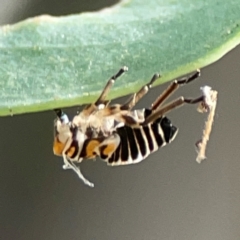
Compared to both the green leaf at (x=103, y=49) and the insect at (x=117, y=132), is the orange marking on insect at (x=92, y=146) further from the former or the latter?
the green leaf at (x=103, y=49)

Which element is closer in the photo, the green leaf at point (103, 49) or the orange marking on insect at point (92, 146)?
the green leaf at point (103, 49)

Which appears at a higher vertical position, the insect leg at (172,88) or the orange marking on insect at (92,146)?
the insect leg at (172,88)

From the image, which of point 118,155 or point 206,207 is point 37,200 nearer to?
point 206,207

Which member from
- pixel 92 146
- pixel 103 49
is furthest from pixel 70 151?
pixel 103 49

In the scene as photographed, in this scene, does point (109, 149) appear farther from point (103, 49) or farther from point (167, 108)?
point (103, 49)

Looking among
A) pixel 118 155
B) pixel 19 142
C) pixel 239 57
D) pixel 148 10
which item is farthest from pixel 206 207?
pixel 148 10

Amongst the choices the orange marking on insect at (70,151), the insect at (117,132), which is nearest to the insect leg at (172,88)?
the insect at (117,132)

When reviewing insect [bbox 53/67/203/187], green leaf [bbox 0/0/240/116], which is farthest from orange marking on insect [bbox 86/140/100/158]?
green leaf [bbox 0/0/240/116]

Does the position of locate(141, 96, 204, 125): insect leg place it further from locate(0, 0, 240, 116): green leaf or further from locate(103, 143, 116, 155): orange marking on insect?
locate(0, 0, 240, 116): green leaf
